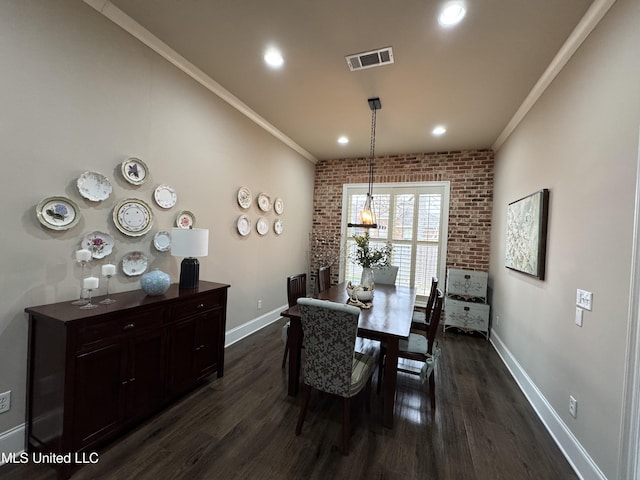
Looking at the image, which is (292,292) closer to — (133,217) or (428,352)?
(428,352)

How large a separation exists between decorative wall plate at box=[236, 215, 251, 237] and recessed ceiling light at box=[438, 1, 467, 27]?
278 cm

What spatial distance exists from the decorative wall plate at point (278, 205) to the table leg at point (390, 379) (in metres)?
2.84

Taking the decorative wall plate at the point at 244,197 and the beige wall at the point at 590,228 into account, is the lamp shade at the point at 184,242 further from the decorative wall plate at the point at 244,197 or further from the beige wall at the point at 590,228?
the beige wall at the point at 590,228

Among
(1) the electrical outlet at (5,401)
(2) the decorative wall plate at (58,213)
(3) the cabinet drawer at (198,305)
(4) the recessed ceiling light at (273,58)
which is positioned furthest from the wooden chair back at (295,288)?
(4) the recessed ceiling light at (273,58)

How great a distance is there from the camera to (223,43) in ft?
7.50

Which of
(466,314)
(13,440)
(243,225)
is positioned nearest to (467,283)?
(466,314)

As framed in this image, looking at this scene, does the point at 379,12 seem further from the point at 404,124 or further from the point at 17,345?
the point at 17,345

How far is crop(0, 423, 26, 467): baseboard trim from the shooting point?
1590 millimetres

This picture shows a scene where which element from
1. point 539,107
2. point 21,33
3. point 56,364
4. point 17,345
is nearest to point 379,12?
point 539,107

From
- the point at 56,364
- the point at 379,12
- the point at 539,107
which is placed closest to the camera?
the point at 56,364

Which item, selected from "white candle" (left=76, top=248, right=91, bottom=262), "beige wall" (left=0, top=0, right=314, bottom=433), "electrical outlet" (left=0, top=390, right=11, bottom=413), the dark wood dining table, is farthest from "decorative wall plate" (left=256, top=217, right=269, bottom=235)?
"electrical outlet" (left=0, top=390, right=11, bottom=413)

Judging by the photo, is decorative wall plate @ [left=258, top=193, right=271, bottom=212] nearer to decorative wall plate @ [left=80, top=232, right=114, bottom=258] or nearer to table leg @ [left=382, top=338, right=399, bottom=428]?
decorative wall plate @ [left=80, top=232, right=114, bottom=258]

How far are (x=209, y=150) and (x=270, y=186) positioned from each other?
1244 millimetres

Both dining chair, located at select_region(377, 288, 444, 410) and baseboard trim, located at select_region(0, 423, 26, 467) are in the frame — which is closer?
baseboard trim, located at select_region(0, 423, 26, 467)
